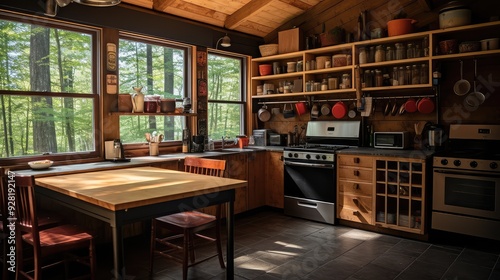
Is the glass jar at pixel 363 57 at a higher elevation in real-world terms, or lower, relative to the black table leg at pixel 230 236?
higher

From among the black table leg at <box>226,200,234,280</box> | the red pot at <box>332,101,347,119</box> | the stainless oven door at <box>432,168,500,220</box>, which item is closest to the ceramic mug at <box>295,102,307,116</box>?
the red pot at <box>332,101,347,119</box>

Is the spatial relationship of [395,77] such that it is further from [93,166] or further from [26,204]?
[26,204]

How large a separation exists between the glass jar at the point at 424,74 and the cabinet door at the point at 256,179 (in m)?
2.07

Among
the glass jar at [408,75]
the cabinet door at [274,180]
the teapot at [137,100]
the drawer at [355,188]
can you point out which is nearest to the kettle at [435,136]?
the glass jar at [408,75]

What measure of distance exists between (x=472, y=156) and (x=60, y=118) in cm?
390

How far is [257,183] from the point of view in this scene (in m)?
4.79

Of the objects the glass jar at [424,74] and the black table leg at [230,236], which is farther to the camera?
the glass jar at [424,74]

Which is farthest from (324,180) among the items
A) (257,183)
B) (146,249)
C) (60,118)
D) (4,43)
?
(4,43)

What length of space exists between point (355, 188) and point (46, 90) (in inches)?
129

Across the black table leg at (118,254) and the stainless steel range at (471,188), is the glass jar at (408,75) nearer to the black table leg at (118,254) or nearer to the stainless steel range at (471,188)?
Result: the stainless steel range at (471,188)

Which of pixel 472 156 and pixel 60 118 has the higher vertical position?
pixel 60 118

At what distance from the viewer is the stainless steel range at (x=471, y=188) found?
330 centimetres

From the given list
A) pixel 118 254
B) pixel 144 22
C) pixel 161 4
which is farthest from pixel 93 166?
pixel 161 4

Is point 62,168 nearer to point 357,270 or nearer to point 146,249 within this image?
point 146,249
